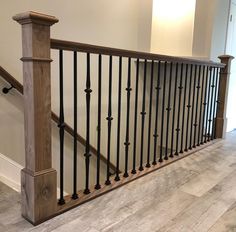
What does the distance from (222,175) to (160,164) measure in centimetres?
52

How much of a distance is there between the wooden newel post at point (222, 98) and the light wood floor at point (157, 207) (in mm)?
1272

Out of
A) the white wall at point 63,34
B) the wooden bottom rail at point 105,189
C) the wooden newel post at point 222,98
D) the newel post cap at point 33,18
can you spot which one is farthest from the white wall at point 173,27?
the newel post cap at point 33,18

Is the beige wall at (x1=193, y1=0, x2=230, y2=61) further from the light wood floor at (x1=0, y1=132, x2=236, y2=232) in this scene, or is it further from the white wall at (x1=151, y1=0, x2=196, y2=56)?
the light wood floor at (x1=0, y1=132, x2=236, y2=232)

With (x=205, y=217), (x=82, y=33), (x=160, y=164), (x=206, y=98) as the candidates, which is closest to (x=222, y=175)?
(x=160, y=164)

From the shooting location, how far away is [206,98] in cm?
350

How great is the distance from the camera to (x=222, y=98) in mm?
3414

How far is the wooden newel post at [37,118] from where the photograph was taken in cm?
131

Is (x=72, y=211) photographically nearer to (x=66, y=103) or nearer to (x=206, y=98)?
(x=66, y=103)

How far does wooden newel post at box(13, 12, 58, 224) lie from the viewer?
131cm

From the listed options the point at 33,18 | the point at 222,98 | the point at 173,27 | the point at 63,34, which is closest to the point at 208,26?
the point at 173,27

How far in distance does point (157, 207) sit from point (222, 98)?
220 cm

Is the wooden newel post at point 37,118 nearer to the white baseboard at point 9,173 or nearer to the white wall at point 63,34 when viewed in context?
the white baseboard at point 9,173

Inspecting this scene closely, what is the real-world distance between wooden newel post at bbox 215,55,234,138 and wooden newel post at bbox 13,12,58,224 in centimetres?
257

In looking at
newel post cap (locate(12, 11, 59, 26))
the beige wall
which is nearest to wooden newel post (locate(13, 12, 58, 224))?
newel post cap (locate(12, 11, 59, 26))
